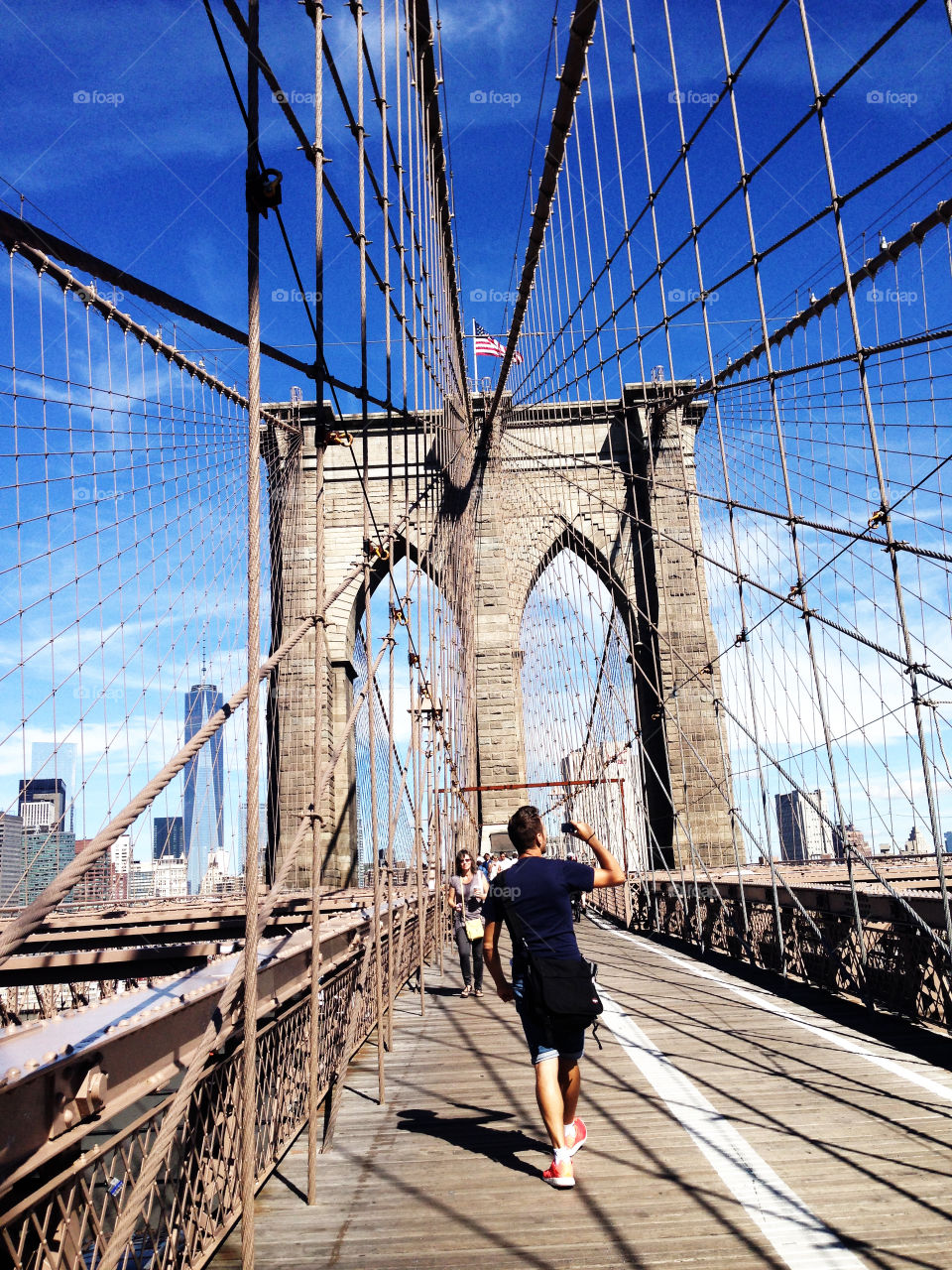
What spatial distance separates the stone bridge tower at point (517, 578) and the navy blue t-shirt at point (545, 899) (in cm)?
1218

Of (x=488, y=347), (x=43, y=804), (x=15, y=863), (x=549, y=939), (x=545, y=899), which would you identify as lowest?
(x=549, y=939)

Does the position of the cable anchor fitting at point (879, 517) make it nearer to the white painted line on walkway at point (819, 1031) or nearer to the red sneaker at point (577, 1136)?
the white painted line on walkway at point (819, 1031)

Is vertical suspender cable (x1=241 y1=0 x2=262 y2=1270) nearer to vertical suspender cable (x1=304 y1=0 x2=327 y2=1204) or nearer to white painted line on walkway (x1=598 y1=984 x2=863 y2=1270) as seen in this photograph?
vertical suspender cable (x1=304 y1=0 x2=327 y2=1204)

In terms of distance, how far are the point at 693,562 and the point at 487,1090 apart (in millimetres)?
15403

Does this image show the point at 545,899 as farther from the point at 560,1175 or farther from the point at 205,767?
the point at 205,767

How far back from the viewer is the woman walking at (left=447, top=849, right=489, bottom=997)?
6.24 meters

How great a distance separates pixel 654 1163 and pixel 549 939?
0.67 meters

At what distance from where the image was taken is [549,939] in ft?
9.23

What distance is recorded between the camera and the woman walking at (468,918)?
624 cm

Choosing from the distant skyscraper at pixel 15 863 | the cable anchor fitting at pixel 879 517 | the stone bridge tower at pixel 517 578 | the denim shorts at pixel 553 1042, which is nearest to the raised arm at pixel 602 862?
the denim shorts at pixel 553 1042

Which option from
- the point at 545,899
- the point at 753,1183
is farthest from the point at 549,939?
the point at 753,1183

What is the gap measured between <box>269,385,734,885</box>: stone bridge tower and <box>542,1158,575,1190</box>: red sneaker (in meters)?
12.6

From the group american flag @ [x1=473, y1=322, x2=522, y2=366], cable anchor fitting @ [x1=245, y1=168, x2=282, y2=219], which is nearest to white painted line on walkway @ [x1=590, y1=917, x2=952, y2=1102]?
cable anchor fitting @ [x1=245, y1=168, x2=282, y2=219]

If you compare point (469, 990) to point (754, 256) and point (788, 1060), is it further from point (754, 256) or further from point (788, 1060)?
point (754, 256)
